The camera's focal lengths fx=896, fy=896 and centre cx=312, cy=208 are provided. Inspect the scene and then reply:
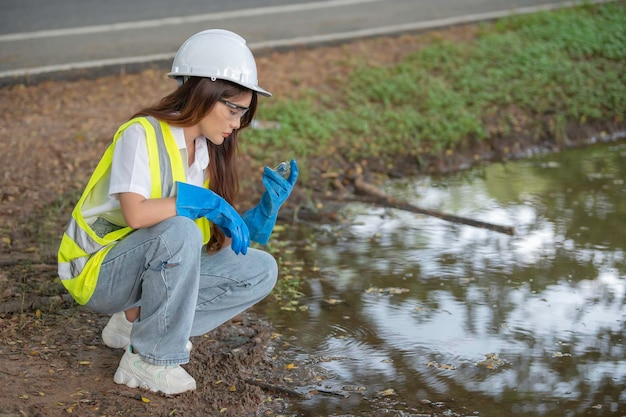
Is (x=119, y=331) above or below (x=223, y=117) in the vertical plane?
below

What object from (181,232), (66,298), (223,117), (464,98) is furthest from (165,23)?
(181,232)

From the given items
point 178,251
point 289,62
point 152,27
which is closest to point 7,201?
point 178,251

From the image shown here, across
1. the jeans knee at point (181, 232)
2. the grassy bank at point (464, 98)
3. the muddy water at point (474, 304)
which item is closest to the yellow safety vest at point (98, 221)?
the jeans knee at point (181, 232)

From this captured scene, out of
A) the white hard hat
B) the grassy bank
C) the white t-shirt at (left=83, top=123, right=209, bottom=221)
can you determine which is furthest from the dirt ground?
the white hard hat

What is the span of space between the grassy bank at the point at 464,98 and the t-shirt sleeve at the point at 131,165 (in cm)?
321

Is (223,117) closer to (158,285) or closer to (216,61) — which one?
(216,61)

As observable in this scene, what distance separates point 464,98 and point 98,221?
15.5 feet

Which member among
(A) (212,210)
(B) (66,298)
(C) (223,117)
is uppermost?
(C) (223,117)

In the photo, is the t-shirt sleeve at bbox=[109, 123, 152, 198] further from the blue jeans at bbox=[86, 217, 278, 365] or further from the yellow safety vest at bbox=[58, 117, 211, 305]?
the blue jeans at bbox=[86, 217, 278, 365]

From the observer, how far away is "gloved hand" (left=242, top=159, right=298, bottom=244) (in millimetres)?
3734

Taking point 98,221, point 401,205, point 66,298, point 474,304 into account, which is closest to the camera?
point 98,221

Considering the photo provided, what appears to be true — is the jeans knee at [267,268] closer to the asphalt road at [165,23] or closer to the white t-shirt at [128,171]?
the white t-shirt at [128,171]

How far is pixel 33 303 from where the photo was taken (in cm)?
431

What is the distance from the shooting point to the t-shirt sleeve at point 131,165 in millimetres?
3348
